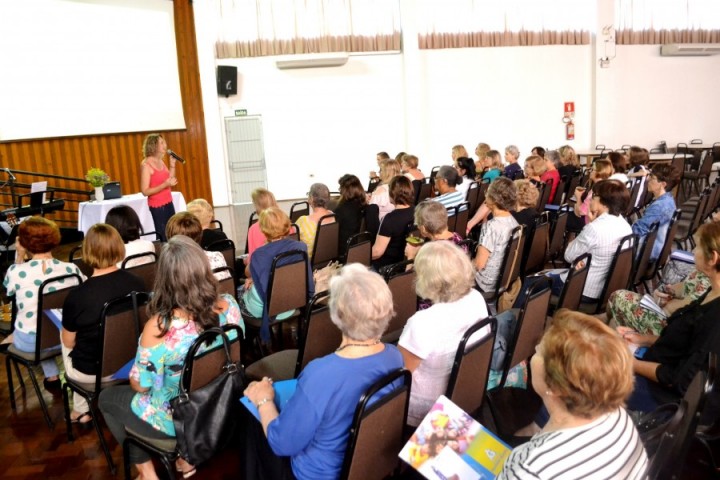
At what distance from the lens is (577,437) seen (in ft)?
4.49

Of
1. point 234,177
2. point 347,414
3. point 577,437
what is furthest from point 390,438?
point 234,177

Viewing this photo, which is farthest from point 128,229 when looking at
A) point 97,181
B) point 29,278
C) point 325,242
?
point 97,181

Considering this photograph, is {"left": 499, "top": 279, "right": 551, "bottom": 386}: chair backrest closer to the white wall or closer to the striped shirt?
the striped shirt

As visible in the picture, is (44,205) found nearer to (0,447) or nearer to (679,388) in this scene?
(0,447)

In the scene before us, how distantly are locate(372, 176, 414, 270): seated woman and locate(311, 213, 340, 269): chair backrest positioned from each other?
42 centimetres

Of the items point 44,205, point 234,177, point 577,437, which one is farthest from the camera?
point 234,177

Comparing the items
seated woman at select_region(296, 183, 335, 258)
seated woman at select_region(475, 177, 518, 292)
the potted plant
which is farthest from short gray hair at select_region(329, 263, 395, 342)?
the potted plant

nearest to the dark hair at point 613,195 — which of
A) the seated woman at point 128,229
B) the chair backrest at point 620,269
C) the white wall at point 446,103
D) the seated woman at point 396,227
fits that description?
the chair backrest at point 620,269

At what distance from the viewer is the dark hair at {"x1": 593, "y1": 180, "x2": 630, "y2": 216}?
375 centimetres

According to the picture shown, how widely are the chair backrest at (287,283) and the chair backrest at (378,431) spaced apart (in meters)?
1.58

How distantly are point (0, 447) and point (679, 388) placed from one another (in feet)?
11.0

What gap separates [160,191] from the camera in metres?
5.67

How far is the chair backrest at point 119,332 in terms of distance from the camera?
8.32 feet

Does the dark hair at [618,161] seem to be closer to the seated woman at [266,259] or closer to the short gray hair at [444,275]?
the seated woman at [266,259]
